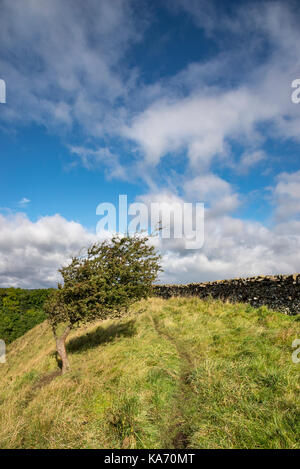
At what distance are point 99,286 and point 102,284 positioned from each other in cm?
17

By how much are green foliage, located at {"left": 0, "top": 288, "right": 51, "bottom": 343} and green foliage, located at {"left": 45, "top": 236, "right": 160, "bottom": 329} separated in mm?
31497

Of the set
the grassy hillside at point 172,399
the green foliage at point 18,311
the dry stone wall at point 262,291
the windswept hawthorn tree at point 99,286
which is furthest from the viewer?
the green foliage at point 18,311

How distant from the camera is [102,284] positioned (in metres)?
11.4

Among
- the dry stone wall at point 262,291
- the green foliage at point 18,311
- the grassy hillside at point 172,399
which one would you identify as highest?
the dry stone wall at point 262,291

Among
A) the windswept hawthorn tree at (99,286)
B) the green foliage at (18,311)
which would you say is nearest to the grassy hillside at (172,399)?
the windswept hawthorn tree at (99,286)

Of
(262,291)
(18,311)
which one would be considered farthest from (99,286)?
(18,311)

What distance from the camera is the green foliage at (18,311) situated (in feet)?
117

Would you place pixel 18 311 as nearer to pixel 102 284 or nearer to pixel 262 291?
pixel 102 284

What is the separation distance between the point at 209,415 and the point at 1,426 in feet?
18.1

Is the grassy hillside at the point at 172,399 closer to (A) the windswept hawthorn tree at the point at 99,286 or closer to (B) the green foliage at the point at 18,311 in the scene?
(A) the windswept hawthorn tree at the point at 99,286

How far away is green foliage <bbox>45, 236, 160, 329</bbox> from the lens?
36.1ft

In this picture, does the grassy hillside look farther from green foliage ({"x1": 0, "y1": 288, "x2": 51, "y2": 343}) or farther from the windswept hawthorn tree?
green foliage ({"x1": 0, "y1": 288, "x2": 51, "y2": 343})

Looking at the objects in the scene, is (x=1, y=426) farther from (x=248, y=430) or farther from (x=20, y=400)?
(x=248, y=430)
